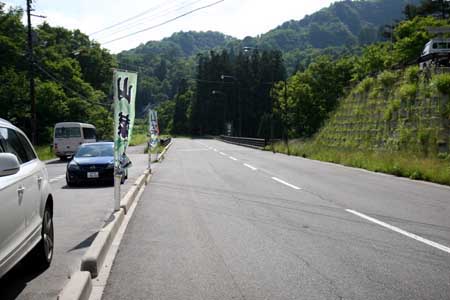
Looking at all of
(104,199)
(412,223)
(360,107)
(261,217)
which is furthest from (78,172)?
(360,107)

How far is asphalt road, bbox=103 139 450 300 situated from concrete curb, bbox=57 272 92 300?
0.23m

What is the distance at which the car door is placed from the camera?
409 cm

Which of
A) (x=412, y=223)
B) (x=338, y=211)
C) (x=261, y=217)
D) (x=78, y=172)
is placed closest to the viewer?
(x=412, y=223)

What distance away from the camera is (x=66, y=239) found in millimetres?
7609

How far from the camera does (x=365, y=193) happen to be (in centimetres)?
1270

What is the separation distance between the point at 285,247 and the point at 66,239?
11.3 feet

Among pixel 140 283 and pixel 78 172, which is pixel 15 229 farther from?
pixel 78 172

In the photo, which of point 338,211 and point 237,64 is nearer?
point 338,211

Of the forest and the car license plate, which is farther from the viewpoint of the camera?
the forest

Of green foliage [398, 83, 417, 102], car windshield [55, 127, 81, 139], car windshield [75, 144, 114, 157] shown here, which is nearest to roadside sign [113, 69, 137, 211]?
car windshield [75, 144, 114, 157]

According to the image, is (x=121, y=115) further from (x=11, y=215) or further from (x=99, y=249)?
(x=11, y=215)

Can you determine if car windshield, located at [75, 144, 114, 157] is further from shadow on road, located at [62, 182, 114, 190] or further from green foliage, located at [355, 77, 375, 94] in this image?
green foliage, located at [355, 77, 375, 94]

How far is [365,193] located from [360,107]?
2198 cm

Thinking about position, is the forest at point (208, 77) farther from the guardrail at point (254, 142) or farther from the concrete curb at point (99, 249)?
the concrete curb at point (99, 249)
